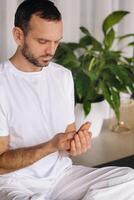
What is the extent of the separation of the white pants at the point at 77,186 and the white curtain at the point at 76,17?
2.55 ft

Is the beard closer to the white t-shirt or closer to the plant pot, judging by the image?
the white t-shirt

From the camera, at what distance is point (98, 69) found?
220cm

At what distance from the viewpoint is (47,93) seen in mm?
1561

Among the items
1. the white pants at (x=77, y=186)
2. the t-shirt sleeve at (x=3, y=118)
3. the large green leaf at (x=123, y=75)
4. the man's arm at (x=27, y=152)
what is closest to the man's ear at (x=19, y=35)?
the t-shirt sleeve at (x=3, y=118)

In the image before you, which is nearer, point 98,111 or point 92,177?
point 92,177

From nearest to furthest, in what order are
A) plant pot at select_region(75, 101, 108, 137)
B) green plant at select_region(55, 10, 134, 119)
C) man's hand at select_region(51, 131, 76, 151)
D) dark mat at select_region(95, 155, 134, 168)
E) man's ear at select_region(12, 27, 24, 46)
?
man's hand at select_region(51, 131, 76, 151)
man's ear at select_region(12, 27, 24, 46)
dark mat at select_region(95, 155, 134, 168)
green plant at select_region(55, 10, 134, 119)
plant pot at select_region(75, 101, 108, 137)

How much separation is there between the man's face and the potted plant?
590 millimetres

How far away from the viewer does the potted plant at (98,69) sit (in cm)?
211

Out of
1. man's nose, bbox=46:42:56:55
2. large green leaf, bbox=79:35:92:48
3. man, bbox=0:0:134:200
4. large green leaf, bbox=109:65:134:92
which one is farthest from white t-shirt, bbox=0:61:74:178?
large green leaf, bbox=79:35:92:48

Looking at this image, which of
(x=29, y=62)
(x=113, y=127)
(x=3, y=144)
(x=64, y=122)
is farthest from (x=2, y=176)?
(x=113, y=127)

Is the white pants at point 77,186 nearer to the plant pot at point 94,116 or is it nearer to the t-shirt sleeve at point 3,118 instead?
the t-shirt sleeve at point 3,118

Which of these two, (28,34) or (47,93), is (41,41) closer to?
(28,34)

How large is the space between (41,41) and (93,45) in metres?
0.80

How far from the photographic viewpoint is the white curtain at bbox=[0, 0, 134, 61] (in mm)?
1996
